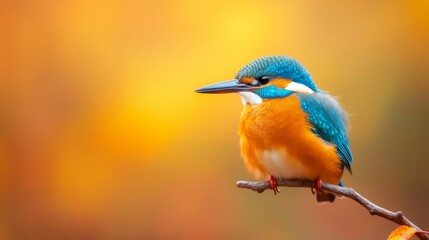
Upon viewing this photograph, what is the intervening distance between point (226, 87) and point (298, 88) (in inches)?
8.7

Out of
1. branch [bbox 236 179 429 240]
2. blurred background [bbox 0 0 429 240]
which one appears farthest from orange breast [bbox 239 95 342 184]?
blurred background [bbox 0 0 429 240]

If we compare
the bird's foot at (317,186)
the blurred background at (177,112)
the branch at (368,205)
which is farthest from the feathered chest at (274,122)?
the blurred background at (177,112)

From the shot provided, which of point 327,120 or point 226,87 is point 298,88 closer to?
point 327,120

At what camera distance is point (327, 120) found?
4.50 feet

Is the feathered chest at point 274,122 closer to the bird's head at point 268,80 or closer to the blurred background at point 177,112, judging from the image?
the bird's head at point 268,80

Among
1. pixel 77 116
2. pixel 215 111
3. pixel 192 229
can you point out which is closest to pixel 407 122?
pixel 215 111

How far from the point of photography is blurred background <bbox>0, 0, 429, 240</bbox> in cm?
250

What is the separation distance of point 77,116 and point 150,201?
0.47 metres

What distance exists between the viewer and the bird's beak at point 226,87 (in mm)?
1109

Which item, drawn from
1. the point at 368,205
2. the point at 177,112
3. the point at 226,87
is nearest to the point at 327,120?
the point at 226,87

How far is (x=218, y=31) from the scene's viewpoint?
258cm

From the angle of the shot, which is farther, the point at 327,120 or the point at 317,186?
the point at 327,120

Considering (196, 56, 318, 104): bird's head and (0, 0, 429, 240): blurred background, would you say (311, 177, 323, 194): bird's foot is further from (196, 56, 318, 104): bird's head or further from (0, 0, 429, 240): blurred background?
(0, 0, 429, 240): blurred background

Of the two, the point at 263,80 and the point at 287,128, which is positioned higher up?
the point at 263,80
